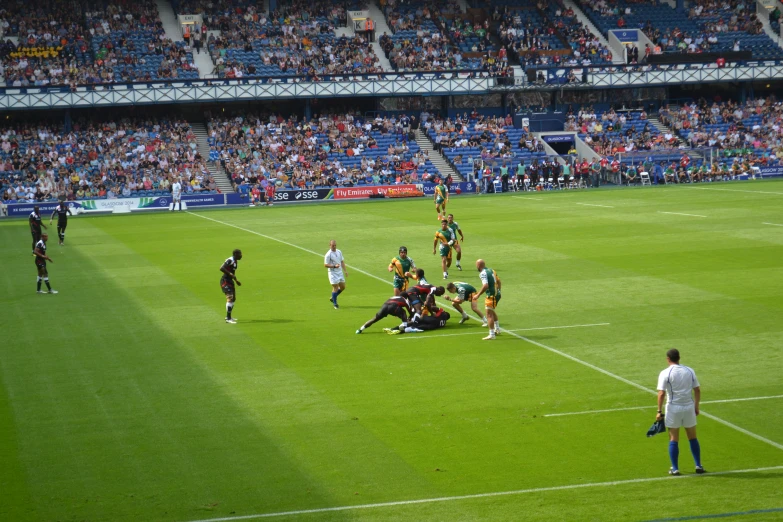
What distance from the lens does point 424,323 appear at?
78.5ft

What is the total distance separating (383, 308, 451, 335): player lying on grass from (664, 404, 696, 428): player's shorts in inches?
427

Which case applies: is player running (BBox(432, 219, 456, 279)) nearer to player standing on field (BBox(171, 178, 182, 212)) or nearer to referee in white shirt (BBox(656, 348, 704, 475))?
referee in white shirt (BBox(656, 348, 704, 475))

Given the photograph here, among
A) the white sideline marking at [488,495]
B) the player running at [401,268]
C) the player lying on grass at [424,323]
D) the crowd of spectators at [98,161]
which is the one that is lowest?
the white sideline marking at [488,495]

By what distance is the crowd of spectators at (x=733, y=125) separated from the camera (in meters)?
77.1

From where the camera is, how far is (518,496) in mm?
13250

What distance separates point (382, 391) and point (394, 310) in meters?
5.12

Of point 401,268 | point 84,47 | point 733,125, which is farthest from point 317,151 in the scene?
point 401,268

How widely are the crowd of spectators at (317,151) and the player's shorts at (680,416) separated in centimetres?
5555

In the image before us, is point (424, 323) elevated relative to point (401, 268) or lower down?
lower down

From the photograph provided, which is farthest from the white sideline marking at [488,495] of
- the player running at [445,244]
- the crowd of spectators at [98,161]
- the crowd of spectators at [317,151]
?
the crowd of spectators at [98,161]

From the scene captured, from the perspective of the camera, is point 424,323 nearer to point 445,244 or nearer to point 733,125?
Answer: point 445,244

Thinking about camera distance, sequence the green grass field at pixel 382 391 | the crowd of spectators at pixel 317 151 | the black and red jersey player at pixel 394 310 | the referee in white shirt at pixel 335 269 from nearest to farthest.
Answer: the green grass field at pixel 382 391, the black and red jersey player at pixel 394 310, the referee in white shirt at pixel 335 269, the crowd of spectators at pixel 317 151

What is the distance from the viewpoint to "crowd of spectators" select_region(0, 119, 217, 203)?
65625 mm

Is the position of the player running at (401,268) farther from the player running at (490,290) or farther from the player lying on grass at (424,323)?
the player running at (490,290)
